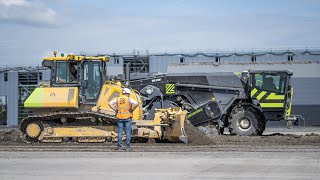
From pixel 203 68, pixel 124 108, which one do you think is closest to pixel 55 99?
pixel 124 108

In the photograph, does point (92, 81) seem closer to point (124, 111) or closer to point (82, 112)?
point (82, 112)

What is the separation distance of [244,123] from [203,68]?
23.0m

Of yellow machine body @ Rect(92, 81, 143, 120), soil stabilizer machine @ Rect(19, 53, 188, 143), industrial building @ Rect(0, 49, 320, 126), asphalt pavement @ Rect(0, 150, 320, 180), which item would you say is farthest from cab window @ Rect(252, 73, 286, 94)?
industrial building @ Rect(0, 49, 320, 126)

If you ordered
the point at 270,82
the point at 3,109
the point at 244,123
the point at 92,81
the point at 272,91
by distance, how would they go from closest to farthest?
the point at 92,81, the point at 244,123, the point at 272,91, the point at 270,82, the point at 3,109

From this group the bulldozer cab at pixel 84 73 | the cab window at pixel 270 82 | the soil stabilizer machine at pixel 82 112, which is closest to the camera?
the soil stabilizer machine at pixel 82 112

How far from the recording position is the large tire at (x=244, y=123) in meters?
23.0

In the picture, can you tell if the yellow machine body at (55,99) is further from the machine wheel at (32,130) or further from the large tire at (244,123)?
the large tire at (244,123)

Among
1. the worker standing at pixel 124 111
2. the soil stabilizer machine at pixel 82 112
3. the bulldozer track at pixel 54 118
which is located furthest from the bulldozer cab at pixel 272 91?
the worker standing at pixel 124 111

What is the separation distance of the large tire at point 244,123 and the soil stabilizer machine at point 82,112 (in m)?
5.54

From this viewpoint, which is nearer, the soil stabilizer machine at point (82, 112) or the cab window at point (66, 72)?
the soil stabilizer machine at point (82, 112)

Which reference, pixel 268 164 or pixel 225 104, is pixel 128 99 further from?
pixel 225 104

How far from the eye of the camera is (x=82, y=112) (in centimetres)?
1784

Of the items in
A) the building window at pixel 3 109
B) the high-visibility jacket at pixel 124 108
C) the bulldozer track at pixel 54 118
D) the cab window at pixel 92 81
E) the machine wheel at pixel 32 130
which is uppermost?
the cab window at pixel 92 81

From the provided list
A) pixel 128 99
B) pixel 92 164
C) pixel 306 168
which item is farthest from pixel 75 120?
pixel 306 168
